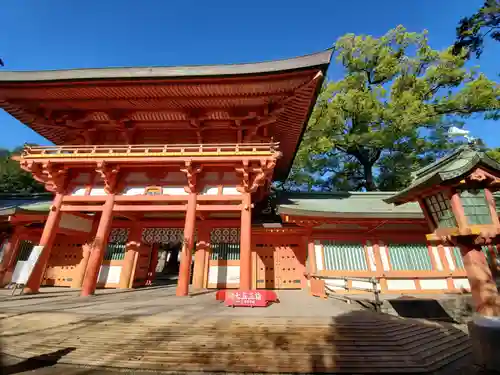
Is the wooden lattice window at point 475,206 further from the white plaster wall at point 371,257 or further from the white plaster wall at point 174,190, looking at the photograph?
the white plaster wall at point 174,190

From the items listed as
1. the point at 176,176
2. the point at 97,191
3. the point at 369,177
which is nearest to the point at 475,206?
the point at 176,176

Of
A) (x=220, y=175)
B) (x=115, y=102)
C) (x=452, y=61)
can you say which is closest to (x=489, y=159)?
(x=220, y=175)

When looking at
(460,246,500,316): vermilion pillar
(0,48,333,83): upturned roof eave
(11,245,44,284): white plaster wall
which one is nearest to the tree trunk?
(0,48,333,83): upturned roof eave

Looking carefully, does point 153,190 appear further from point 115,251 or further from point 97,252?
point 115,251

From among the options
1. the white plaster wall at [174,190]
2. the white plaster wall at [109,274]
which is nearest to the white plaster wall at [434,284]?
the white plaster wall at [174,190]

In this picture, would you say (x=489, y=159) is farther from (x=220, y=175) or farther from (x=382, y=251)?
(x=220, y=175)

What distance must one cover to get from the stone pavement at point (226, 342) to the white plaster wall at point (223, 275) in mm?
5358

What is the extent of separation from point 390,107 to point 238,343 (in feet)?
65.1

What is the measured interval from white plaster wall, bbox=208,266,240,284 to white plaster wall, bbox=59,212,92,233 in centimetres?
667

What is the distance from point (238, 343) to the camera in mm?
4512

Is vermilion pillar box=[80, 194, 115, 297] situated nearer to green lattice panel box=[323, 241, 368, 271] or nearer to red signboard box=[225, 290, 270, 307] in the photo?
red signboard box=[225, 290, 270, 307]

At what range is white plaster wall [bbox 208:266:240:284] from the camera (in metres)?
11.2

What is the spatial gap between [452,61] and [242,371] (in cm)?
2457

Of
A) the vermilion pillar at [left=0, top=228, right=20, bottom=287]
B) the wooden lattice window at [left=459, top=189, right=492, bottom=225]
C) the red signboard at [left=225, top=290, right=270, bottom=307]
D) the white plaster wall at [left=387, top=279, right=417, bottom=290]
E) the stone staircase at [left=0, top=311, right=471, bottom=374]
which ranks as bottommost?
the stone staircase at [left=0, top=311, right=471, bottom=374]
